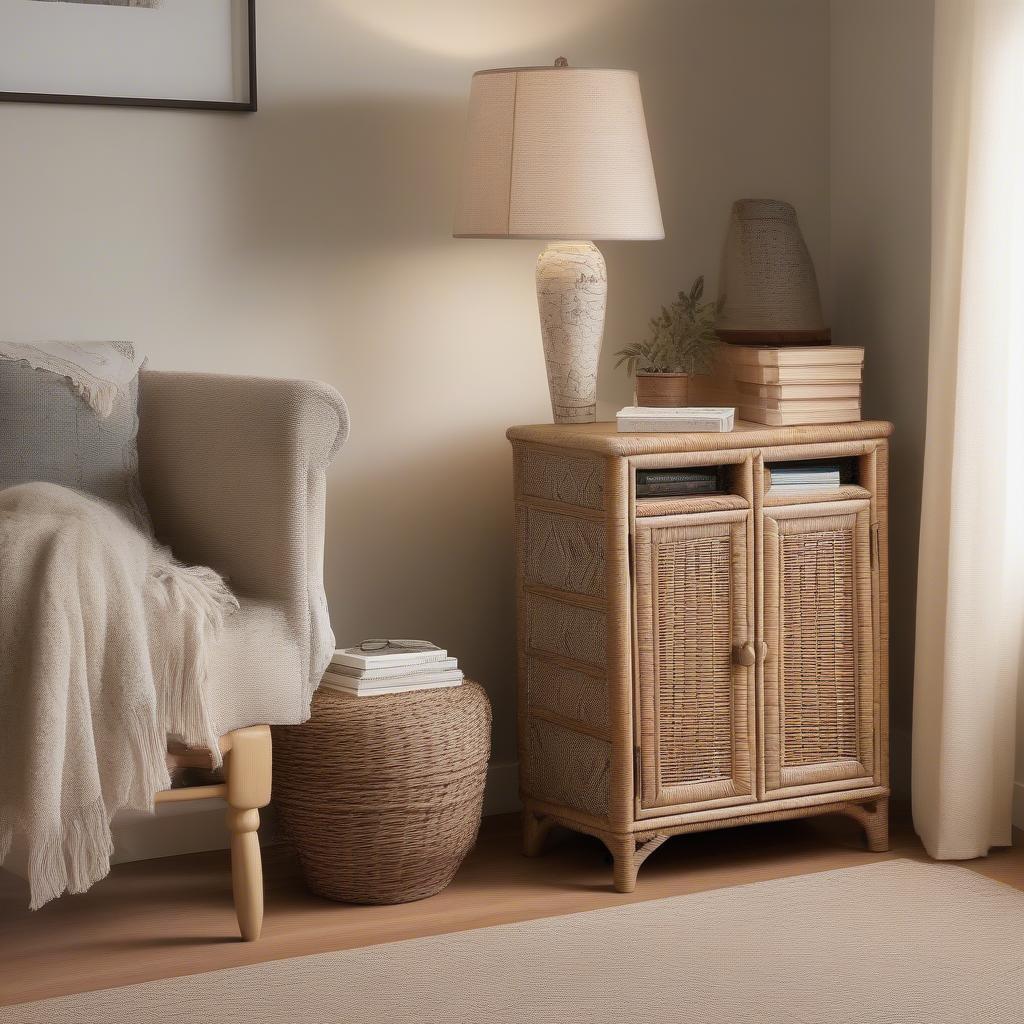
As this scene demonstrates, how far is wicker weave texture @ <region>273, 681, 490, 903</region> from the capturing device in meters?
2.31

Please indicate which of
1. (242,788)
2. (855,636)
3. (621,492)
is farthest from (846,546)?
(242,788)

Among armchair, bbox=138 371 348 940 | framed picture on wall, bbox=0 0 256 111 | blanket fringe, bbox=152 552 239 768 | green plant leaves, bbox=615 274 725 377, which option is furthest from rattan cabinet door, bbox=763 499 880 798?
framed picture on wall, bbox=0 0 256 111

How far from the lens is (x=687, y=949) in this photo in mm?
2168

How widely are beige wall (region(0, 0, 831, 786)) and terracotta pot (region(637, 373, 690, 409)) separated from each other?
25 centimetres

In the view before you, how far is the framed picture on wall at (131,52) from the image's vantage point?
246cm

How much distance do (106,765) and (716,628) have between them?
1057 mm

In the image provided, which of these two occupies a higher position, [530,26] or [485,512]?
[530,26]

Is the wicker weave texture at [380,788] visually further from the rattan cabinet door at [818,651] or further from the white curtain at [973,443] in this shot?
the white curtain at [973,443]

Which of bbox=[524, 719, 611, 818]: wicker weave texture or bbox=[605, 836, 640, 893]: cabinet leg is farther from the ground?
bbox=[524, 719, 611, 818]: wicker weave texture

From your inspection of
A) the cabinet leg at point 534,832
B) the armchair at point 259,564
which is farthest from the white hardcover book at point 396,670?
the cabinet leg at point 534,832

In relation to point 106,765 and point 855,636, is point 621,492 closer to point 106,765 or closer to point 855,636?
point 855,636

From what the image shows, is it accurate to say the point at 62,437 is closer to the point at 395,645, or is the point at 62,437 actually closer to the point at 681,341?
the point at 395,645

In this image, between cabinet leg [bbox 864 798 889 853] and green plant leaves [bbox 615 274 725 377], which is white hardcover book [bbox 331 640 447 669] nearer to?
green plant leaves [bbox 615 274 725 377]

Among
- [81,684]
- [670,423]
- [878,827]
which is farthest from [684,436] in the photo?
[81,684]
